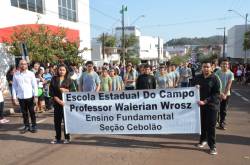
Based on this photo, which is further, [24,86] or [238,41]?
[238,41]

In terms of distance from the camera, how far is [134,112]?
8.34 meters

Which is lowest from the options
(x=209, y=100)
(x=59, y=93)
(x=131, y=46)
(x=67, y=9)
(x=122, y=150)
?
(x=122, y=150)

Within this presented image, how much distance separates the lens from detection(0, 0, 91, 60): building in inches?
945

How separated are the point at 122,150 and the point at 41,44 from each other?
1520 centimetres

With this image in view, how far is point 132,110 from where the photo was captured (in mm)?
8344

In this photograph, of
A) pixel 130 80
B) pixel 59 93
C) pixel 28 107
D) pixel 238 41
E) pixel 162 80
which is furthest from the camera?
pixel 238 41

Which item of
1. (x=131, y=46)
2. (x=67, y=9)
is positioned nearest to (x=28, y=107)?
(x=67, y=9)

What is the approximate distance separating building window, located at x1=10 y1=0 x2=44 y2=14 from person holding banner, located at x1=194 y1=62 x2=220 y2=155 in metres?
20.2

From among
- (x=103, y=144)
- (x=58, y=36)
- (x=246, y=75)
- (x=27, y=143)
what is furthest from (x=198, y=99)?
(x=246, y=75)

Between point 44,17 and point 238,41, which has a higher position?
point 44,17

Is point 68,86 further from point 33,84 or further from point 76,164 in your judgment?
point 76,164

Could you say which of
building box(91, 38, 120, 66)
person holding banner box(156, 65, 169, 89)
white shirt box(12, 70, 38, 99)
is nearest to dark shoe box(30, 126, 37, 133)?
white shirt box(12, 70, 38, 99)

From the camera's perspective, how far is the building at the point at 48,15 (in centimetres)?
2401

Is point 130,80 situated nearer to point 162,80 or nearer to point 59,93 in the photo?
point 162,80
